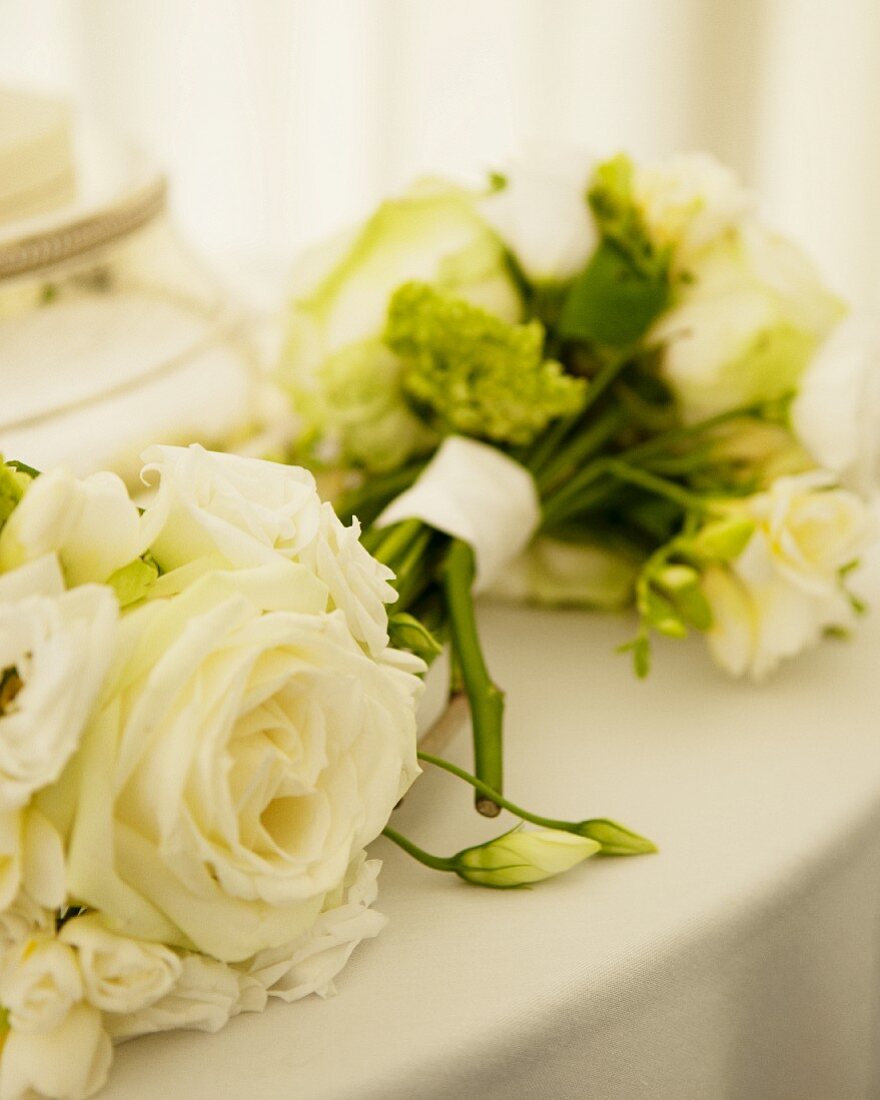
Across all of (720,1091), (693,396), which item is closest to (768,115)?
(693,396)

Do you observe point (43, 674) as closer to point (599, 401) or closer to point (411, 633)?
point (411, 633)

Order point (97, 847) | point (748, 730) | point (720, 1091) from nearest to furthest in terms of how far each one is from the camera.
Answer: point (97, 847) → point (720, 1091) → point (748, 730)

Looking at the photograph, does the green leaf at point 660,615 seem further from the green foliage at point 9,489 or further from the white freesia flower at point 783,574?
the green foliage at point 9,489

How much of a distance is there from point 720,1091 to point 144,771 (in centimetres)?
26

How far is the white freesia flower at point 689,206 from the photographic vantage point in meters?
0.68

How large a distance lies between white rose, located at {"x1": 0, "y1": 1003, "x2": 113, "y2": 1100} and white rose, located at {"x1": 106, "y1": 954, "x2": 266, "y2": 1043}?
0.8 inches

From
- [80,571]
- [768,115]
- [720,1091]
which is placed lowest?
[720,1091]

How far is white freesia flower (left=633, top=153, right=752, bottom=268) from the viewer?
684mm

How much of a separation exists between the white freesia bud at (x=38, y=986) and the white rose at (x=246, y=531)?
0.12 metres

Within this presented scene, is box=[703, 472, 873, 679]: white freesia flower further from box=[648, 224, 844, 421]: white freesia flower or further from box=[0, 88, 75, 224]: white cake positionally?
box=[0, 88, 75, 224]: white cake

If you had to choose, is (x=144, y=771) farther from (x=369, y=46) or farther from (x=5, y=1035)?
(x=369, y=46)

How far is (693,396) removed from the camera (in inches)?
26.9

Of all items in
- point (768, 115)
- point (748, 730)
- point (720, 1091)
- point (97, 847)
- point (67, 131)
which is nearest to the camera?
point (97, 847)

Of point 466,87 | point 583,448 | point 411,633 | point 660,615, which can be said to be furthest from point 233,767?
point 466,87
